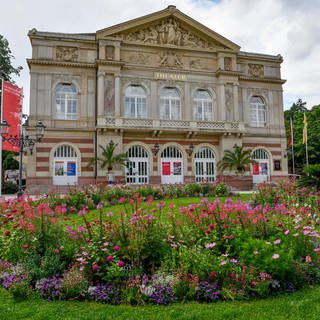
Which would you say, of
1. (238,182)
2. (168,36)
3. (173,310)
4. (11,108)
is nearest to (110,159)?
(11,108)

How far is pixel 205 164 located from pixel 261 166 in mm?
5651

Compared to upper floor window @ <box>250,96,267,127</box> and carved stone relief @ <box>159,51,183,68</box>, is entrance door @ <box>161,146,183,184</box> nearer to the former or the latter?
carved stone relief @ <box>159,51,183,68</box>

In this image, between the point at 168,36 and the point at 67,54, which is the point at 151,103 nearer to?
the point at 168,36

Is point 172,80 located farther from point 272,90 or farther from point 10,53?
point 10,53

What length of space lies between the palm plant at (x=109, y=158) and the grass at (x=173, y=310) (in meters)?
18.5

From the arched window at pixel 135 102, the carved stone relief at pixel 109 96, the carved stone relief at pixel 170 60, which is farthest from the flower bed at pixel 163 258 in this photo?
the carved stone relief at pixel 170 60

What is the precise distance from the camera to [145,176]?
2467 centimetres

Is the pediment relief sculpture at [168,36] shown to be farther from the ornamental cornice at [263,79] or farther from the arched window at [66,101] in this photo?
the arched window at [66,101]

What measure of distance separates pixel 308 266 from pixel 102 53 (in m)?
23.1

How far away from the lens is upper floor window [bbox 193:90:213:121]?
2659 cm

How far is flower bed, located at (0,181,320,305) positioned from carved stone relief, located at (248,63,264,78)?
25.6 metres

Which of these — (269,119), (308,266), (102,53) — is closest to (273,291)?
(308,266)

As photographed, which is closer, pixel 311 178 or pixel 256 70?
pixel 311 178

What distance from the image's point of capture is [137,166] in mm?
24609
